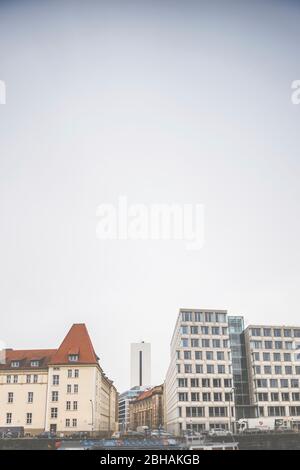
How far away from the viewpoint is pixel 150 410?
382ft

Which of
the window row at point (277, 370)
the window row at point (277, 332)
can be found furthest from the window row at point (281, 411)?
the window row at point (277, 332)

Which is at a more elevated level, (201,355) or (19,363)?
(201,355)

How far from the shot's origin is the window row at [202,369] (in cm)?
6544

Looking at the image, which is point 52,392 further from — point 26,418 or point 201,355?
point 201,355

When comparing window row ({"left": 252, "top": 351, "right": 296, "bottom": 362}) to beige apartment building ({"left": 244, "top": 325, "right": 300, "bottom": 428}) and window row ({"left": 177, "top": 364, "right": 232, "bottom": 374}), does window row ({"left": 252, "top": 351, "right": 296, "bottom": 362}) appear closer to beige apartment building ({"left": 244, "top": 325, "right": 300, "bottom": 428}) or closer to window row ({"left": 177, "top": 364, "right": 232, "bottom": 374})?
beige apartment building ({"left": 244, "top": 325, "right": 300, "bottom": 428})

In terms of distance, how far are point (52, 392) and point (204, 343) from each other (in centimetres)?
2275

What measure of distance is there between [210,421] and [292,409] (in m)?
14.1

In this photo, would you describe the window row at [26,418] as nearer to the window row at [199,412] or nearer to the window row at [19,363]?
the window row at [19,363]

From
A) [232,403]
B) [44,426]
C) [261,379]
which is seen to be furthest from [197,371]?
[44,426]

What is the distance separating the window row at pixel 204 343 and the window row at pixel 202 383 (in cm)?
471

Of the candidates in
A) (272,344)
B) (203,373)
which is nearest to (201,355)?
(203,373)
